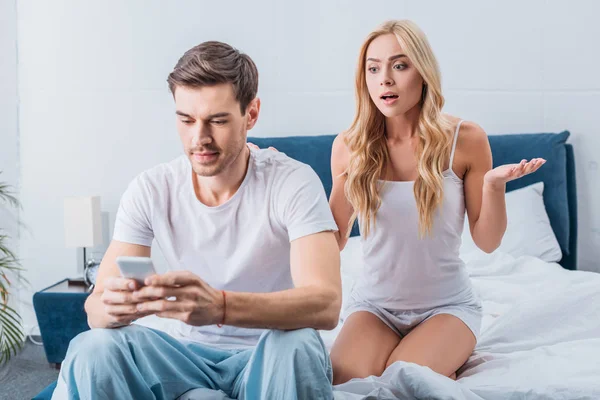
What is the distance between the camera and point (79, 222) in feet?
11.7

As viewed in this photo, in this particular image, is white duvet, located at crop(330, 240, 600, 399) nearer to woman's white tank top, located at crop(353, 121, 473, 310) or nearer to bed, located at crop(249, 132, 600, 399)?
bed, located at crop(249, 132, 600, 399)

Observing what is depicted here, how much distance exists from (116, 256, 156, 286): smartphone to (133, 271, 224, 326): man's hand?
2cm

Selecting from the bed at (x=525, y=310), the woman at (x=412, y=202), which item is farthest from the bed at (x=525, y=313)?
the woman at (x=412, y=202)

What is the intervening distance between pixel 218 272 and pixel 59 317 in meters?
1.81

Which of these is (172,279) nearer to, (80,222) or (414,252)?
(414,252)

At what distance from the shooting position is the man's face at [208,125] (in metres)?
1.77

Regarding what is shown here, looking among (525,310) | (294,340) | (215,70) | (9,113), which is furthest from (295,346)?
(9,113)

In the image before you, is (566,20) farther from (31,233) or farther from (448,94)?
(31,233)

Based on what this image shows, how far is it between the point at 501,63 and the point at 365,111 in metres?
1.74

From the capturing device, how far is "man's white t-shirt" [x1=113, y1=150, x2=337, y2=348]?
1.82 meters

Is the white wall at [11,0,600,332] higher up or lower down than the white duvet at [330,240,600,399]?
higher up

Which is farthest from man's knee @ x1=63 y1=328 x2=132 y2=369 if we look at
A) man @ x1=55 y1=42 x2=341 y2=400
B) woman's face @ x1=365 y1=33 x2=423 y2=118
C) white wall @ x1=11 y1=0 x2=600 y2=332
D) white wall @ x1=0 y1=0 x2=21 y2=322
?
white wall @ x1=0 y1=0 x2=21 y2=322

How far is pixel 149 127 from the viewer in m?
3.87

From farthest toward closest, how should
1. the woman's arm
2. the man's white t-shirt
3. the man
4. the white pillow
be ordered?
1. the white pillow
2. the woman's arm
3. the man's white t-shirt
4. the man
